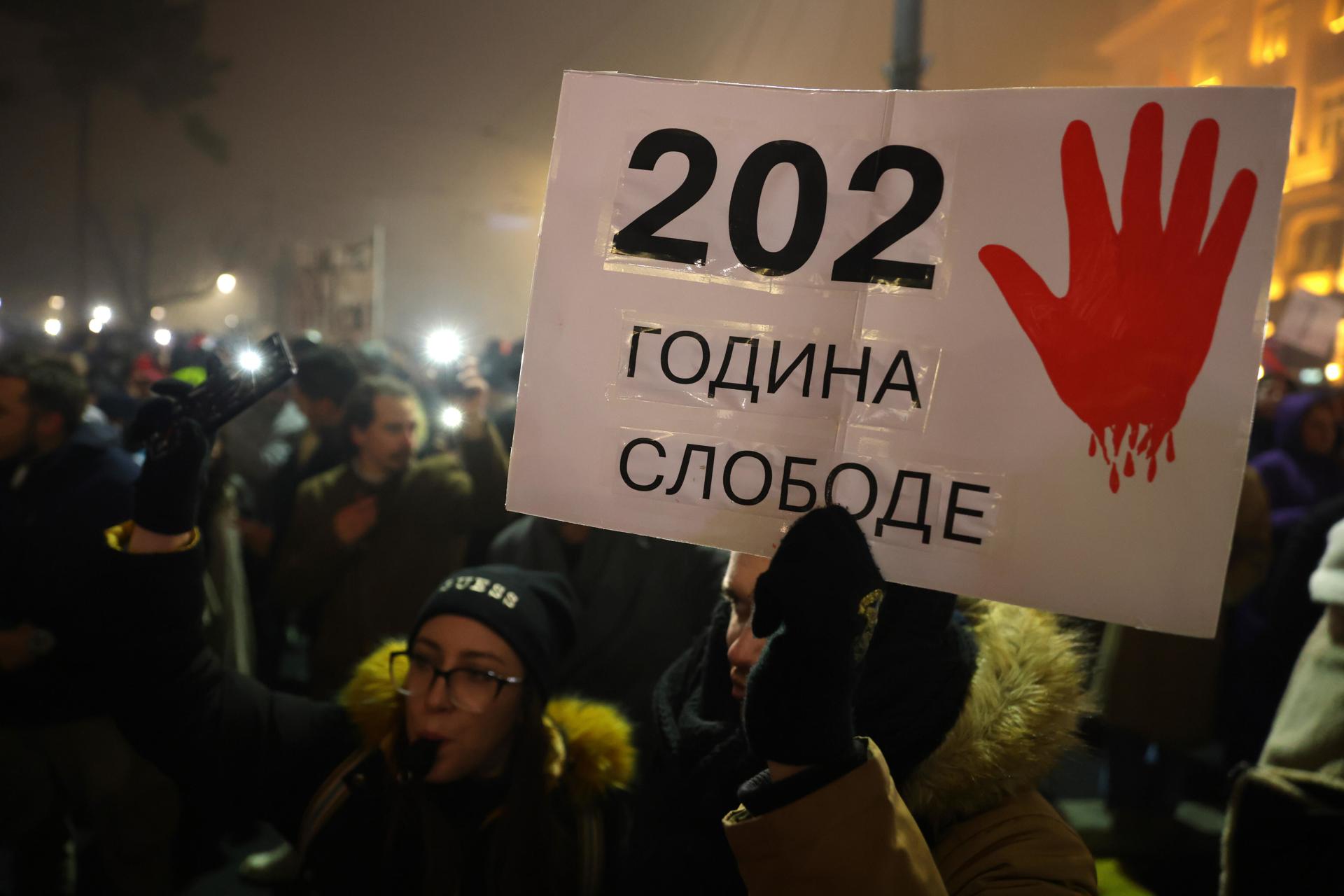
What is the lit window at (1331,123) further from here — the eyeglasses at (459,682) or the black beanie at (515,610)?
the eyeglasses at (459,682)

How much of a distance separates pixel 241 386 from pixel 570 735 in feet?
3.57

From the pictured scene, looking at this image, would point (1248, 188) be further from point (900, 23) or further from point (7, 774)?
point (7, 774)

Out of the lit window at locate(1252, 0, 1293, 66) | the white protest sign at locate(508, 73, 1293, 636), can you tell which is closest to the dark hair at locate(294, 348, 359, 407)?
the white protest sign at locate(508, 73, 1293, 636)

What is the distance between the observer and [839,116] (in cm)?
116

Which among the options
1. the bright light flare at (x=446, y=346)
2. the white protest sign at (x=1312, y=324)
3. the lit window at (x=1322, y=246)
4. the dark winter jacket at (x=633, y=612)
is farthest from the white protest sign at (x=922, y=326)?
the lit window at (x=1322, y=246)

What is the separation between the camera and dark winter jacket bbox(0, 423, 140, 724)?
2.72 metres

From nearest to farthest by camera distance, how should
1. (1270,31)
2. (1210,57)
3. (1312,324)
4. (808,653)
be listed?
(808,653) < (1312,324) < (1210,57) < (1270,31)

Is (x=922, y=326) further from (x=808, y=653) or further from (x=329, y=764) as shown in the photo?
(x=329, y=764)

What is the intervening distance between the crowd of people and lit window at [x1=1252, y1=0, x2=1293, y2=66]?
54.5ft

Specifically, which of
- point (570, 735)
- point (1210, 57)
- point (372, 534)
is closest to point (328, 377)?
point (372, 534)

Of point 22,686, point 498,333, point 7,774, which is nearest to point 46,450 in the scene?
point 22,686

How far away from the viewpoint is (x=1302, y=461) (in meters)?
4.48

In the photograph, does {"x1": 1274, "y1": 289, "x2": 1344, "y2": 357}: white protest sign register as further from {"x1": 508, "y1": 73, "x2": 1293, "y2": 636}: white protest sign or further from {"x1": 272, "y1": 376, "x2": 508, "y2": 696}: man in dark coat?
{"x1": 508, "y1": 73, "x2": 1293, "y2": 636}: white protest sign

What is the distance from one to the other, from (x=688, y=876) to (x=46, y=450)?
3096 mm
